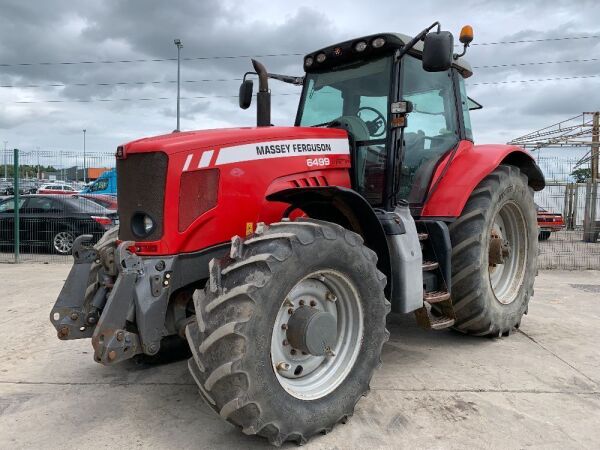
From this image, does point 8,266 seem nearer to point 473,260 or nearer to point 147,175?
point 147,175

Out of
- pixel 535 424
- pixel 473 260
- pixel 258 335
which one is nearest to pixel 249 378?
pixel 258 335

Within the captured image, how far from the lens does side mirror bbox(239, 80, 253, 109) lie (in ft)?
15.9

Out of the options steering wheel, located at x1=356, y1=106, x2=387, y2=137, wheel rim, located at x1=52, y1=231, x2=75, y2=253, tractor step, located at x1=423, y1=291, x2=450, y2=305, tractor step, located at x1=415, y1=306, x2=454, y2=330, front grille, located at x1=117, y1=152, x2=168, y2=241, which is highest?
steering wheel, located at x1=356, y1=106, x2=387, y2=137

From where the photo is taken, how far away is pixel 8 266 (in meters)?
9.63

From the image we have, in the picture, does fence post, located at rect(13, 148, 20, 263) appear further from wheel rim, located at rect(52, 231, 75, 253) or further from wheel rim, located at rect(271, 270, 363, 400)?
wheel rim, located at rect(271, 270, 363, 400)

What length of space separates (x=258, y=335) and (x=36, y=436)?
1503 mm

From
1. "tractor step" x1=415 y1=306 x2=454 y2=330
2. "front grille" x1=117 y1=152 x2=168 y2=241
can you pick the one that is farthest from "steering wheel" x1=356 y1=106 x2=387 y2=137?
"front grille" x1=117 y1=152 x2=168 y2=241

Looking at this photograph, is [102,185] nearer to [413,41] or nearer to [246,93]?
[246,93]

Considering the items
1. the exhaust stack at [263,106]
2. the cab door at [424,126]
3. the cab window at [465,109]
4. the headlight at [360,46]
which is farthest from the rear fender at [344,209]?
the cab window at [465,109]

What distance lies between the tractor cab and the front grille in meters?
1.68

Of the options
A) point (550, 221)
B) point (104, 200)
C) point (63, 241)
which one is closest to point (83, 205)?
point (104, 200)

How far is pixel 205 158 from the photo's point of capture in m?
3.21

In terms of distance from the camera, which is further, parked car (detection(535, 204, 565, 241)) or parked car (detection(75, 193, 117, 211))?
parked car (detection(535, 204, 565, 241))

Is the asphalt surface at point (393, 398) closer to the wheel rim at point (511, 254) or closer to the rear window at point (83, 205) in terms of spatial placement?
the wheel rim at point (511, 254)
